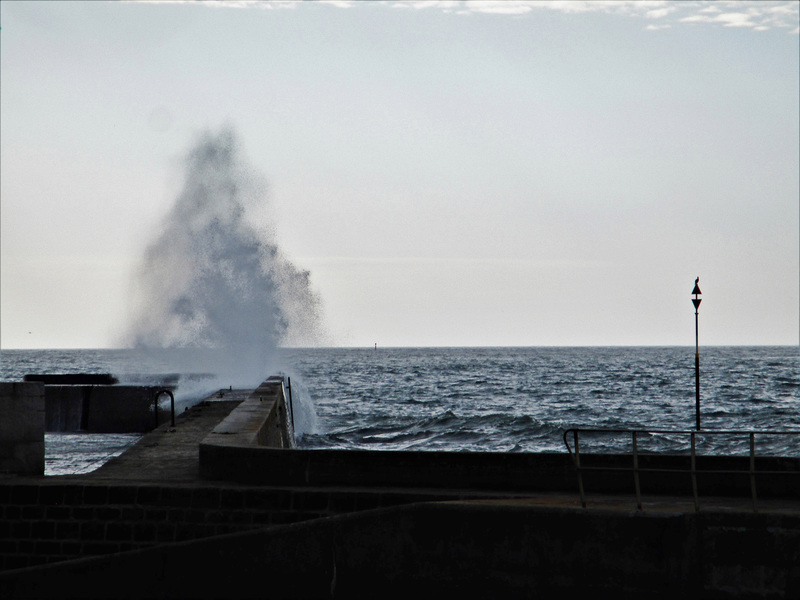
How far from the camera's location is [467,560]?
7070mm

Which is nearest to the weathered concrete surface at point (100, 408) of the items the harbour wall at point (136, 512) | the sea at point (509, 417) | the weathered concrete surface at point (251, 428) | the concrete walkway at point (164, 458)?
the sea at point (509, 417)

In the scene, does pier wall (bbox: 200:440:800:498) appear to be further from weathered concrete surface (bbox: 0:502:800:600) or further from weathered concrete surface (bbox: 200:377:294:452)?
weathered concrete surface (bbox: 0:502:800:600)

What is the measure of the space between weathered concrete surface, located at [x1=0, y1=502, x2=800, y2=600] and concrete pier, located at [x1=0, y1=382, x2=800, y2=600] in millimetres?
10

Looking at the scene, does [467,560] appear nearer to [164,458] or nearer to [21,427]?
[164,458]

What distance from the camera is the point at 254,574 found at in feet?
23.9

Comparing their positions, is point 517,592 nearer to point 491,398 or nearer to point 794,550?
point 794,550

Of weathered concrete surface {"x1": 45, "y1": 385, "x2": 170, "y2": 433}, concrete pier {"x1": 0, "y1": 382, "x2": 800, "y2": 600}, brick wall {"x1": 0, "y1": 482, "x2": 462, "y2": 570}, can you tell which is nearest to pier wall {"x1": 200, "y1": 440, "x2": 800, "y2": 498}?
concrete pier {"x1": 0, "y1": 382, "x2": 800, "y2": 600}

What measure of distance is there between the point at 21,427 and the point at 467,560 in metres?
5.04

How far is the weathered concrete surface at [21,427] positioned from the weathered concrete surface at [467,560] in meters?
2.07

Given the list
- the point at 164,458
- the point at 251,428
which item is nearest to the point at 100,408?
the point at 251,428

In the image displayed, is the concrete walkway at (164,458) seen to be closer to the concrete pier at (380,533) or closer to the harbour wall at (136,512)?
the concrete pier at (380,533)

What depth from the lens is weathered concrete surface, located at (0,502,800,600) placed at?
6.57 meters

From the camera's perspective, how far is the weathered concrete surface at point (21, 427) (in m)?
9.03

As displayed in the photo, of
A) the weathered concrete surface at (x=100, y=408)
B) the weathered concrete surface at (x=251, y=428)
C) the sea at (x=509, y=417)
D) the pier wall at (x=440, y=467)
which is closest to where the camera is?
the pier wall at (x=440, y=467)
